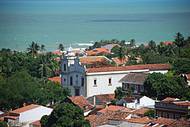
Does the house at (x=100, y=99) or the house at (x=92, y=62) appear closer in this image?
the house at (x=100, y=99)

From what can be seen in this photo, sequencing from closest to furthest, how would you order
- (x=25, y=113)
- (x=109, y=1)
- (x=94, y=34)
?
(x=25, y=113), (x=94, y=34), (x=109, y=1)

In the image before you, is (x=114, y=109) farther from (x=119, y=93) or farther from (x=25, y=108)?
(x=119, y=93)

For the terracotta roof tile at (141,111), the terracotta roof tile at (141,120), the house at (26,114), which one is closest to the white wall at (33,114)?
the house at (26,114)

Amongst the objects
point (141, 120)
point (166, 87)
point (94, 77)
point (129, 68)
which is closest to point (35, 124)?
point (141, 120)

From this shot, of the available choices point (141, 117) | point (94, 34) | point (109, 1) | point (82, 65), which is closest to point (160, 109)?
point (141, 117)

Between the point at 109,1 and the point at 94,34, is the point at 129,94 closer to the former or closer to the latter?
the point at 94,34

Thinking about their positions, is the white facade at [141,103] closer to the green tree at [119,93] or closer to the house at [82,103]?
the house at [82,103]
